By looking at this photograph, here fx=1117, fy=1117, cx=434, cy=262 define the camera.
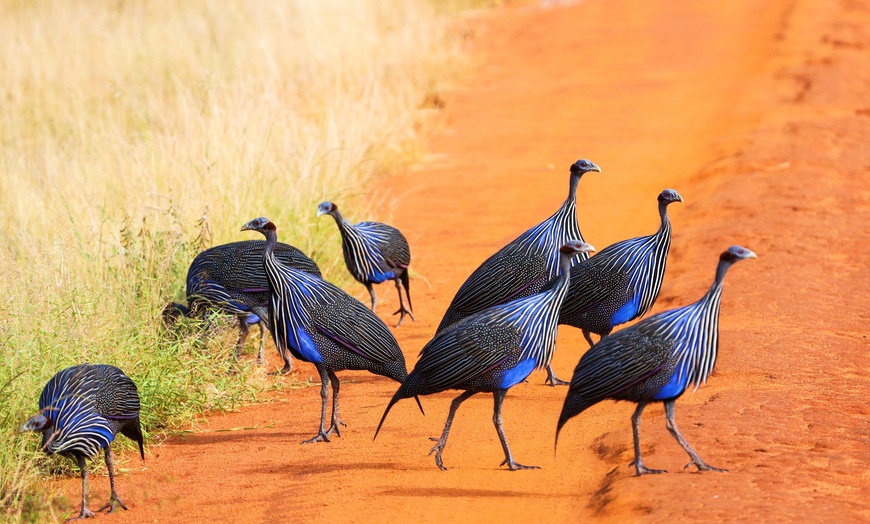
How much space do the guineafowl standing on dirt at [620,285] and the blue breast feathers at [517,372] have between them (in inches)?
42.5

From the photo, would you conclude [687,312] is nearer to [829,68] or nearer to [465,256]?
[465,256]

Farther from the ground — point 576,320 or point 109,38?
point 109,38

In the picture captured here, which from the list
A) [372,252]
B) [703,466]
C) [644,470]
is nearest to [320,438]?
[644,470]

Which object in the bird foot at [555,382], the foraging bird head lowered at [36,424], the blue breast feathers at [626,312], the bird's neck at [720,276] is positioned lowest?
the bird foot at [555,382]

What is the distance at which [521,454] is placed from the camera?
563 cm

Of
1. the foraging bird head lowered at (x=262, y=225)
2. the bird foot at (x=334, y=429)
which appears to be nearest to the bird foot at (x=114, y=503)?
the bird foot at (x=334, y=429)

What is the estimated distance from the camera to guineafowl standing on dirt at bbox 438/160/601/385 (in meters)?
6.43

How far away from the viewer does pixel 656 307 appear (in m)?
7.89

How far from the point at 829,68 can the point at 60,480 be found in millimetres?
13399

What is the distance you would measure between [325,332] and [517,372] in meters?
1.17

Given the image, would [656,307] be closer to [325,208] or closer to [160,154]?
[325,208]

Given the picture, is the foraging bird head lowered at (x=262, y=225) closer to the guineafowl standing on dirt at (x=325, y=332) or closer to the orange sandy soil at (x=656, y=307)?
the guineafowl standing on dirt at (x=325, y=332)

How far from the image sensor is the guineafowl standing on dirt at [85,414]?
5.26 m

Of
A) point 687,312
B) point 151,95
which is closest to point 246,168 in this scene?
point 151,95
